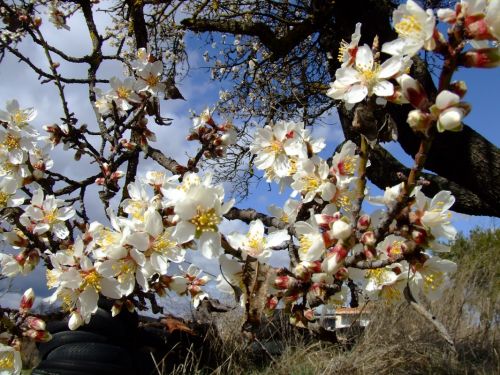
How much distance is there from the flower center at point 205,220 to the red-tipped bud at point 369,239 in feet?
1.09

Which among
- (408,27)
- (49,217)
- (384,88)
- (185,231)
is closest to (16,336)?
(49,217)

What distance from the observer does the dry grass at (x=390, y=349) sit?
2.99 metres

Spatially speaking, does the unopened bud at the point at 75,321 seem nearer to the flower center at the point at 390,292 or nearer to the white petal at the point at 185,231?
the white petal at the point at 185,231

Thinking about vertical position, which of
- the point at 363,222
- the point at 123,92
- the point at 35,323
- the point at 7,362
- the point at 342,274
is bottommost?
the point at 7,362

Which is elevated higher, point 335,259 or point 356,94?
point 356,94

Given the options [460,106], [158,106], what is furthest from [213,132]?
[460,106]

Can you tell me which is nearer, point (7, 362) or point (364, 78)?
point (364, 78)

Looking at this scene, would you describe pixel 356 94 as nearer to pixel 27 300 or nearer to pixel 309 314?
pixel 309 314

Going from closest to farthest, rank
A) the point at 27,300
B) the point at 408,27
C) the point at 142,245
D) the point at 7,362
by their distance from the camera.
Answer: the point at 408,27 < the point at 142,245 < the point at 7,362 < the point at 27,300

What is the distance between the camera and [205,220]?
1.09 meters

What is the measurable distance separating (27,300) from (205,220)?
890mm

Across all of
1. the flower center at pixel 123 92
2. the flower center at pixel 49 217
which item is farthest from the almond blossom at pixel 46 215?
the flower center at pixel 123 92

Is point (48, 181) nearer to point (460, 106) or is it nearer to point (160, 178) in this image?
point (160, 178)

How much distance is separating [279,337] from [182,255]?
2.96m
